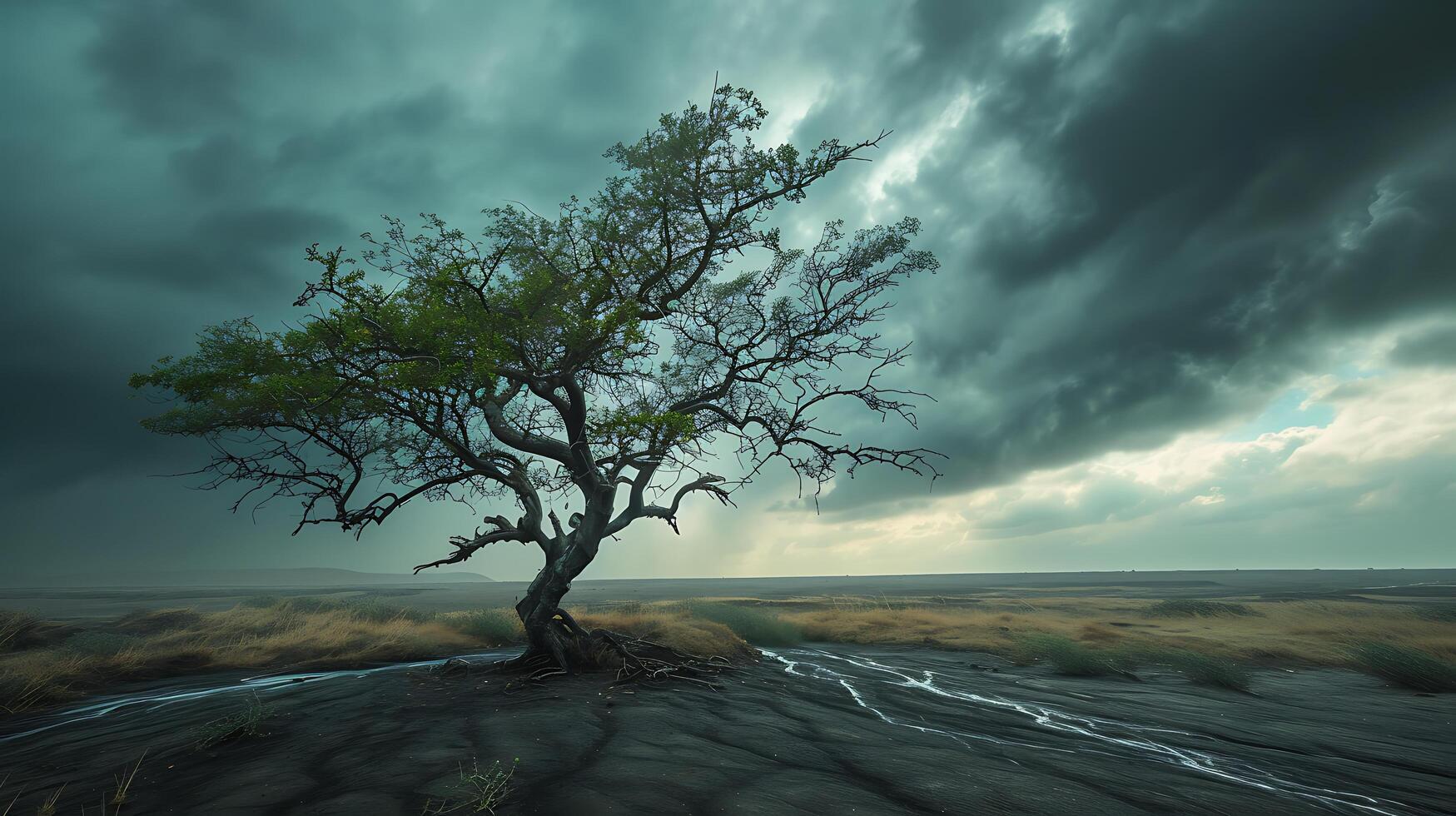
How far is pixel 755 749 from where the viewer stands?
7527mm

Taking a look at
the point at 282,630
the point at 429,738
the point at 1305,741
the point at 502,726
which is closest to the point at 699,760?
the point at 502,726

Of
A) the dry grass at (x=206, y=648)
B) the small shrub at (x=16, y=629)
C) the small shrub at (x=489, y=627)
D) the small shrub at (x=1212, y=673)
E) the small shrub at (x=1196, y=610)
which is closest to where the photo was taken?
the dry grass at (x=206, y=648)

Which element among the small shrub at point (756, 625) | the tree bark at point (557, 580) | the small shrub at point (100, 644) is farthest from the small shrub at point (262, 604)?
the tree bark at point (557, 580)

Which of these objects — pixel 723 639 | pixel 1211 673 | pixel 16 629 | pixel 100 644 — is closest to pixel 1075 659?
pixel 1211 673

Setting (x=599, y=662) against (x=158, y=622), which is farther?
(x=158, y=622)

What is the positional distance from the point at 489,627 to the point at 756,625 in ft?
37.4

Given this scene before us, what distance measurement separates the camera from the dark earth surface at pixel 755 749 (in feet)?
19.2

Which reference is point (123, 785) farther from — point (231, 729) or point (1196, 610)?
point (1196, 610)

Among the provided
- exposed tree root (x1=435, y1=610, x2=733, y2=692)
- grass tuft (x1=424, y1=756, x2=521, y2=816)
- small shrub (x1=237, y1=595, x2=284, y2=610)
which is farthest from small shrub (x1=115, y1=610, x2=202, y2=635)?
grass tuft (x1=424, y1=756, x2=521, y2=816)

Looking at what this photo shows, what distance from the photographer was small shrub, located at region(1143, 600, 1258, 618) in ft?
101

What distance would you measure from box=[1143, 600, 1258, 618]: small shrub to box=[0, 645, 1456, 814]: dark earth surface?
20.9 meters

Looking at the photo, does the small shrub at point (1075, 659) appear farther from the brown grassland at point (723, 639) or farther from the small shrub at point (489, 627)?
the small shrub at point (489, 627)

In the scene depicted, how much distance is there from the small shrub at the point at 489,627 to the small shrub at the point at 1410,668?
27.6m

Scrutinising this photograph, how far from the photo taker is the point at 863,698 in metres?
12.1
